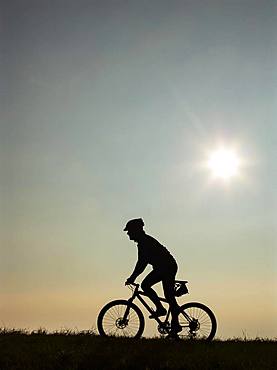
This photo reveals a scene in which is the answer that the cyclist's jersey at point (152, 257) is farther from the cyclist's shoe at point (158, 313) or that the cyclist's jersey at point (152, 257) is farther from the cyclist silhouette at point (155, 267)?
the cyclist's shoe at point (158, 313)

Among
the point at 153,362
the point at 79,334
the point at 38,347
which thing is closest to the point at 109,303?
the point at 79,334

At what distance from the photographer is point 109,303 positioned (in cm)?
1894

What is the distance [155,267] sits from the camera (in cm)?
1864

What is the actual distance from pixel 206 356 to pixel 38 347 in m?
4.33

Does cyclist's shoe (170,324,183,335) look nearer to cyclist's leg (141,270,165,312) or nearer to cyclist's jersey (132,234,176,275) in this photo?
cyclist's leg (141,270,165,312)

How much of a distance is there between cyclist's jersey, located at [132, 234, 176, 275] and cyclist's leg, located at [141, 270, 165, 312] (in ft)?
0.79

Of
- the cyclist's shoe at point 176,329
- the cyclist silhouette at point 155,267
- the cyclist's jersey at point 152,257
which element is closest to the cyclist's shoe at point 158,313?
the cyclist silhouette at point 155,267

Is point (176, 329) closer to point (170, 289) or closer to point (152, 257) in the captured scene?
point (170, 289)

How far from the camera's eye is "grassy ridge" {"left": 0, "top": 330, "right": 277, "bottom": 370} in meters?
15.0

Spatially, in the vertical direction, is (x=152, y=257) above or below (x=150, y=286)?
above

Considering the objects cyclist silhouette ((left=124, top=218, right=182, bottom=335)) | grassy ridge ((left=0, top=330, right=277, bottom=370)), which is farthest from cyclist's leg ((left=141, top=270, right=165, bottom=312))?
grassy ridge ((left=0, top=330, right=277, bottom=370))

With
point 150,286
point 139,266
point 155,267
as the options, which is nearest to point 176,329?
point 150,286

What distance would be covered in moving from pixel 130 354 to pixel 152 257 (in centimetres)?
356

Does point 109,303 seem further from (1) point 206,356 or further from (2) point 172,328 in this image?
(1) point 206,356
